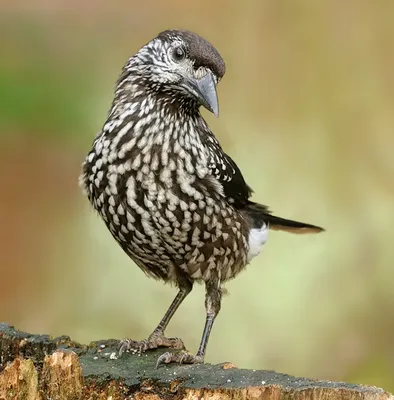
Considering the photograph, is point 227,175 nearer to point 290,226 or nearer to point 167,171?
point 167,171

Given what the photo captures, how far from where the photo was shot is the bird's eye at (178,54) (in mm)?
3893

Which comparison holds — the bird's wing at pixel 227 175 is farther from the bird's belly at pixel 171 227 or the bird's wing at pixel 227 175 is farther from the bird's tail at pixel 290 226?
the bird's tail at pixel 290 226

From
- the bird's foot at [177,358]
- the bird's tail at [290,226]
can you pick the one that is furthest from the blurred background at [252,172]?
the bird's foot at [177,358]

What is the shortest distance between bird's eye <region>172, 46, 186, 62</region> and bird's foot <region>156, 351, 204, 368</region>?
1.25m

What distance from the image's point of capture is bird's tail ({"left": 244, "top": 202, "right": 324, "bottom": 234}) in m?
4.60

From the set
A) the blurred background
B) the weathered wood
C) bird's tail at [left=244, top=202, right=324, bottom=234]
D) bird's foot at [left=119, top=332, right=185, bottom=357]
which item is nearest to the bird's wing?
bird's tail at [left=244, top=202, right=324, bottom=234]

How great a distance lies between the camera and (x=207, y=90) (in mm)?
3812

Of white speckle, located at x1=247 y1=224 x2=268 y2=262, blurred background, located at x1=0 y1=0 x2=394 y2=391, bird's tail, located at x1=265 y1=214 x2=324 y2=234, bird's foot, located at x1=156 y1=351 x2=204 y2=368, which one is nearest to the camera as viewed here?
bird's foot, located at x1=156 y1=351 x2=204 y2=368

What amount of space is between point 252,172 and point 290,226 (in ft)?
4.06

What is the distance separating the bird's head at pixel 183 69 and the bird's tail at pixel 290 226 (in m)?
1.08

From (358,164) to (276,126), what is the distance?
2.09ft

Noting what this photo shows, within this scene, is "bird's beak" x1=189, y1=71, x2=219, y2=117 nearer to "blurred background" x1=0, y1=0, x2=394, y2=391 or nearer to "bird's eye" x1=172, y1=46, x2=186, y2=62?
"bird's eye" x1=172, y1=46, x2=186, y2=62

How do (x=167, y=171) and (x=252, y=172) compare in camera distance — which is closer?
(x=167, y=171)

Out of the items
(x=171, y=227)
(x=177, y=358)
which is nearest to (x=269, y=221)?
(x=171, y=227)
